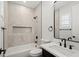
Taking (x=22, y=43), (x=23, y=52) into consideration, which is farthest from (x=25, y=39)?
(x=23, y=52)

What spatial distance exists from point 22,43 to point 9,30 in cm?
81

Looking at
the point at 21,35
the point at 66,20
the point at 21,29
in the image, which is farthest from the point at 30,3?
the point at 66,20

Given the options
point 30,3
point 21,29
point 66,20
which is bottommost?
point 21,29

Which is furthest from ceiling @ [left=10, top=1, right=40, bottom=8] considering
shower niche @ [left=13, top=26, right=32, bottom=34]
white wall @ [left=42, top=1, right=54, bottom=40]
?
shower niche @ [left=13, top=26, right=32, bottom=34]

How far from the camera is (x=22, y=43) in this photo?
286cm

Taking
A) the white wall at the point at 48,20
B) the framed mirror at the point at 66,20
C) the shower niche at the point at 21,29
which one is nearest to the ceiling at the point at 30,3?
the white wall at the point at 48,20

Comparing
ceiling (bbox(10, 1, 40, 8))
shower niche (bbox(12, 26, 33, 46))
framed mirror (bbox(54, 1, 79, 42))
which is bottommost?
shower niche (bbox(12, 26, 33, 46))

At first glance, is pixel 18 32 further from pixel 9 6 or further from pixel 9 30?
pixel 9 6

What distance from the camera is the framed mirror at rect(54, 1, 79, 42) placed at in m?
1.34

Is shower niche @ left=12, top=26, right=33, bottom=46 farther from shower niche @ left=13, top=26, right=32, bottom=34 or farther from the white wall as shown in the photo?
the white wall

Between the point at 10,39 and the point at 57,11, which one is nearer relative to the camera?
the point at 57,11

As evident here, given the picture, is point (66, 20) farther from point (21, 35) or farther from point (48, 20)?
point (21, 35)

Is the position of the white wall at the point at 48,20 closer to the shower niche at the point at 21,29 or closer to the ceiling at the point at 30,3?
the ceiling at the point at 30,3

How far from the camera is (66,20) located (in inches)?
61.6
